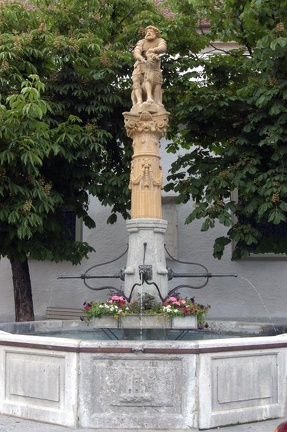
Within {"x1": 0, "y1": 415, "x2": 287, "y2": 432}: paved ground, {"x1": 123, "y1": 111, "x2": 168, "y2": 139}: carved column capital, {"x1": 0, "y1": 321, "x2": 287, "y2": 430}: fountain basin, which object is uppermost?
{"x1": 123, "y1": 111, "x2": 168, "y2": 139}: carved column capital

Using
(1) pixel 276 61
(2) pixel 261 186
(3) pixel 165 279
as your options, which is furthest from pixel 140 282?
(1) pixel 276 61

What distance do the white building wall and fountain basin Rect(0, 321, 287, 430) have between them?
938 centimetres

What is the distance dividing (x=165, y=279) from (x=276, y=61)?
15.5 ft

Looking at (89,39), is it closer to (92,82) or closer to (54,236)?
(92,82)

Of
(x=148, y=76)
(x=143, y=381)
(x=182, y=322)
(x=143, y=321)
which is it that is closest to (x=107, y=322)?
(x=143, y=321)

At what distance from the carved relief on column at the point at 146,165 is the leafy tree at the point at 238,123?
2.28 metres

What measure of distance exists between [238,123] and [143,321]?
5779 millimetres

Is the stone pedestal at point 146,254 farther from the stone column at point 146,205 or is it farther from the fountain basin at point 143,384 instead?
the fountain basin at point 143,384

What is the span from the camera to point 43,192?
1152 cm

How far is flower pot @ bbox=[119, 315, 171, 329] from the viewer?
347 inches

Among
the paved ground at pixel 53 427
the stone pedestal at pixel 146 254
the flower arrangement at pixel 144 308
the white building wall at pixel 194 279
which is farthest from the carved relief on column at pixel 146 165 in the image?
the white building wall at pixel 194 279

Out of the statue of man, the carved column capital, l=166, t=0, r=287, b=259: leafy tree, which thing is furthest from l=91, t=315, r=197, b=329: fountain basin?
the statue of man

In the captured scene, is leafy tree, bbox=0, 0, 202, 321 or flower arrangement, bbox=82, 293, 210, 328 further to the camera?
leafy tree, bbox=0, 0, 202, 321

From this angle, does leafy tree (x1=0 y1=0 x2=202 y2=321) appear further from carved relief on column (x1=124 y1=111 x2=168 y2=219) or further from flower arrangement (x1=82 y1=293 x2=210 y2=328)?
flower arrangement (x1=82 y1=293 x2=210 y2=328)
